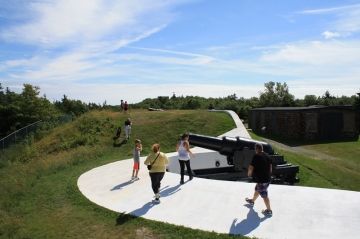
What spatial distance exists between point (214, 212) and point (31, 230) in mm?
4247

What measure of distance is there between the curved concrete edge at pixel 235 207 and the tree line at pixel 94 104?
98.4 feet

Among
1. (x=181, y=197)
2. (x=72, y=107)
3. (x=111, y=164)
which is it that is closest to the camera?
(x=181, y=197)

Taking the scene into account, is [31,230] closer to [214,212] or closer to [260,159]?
[214,212]

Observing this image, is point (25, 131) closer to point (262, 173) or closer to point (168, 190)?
point (168, 190)

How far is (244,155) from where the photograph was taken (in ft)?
46.8

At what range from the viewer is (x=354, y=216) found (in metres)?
9.19

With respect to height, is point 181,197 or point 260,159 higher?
point 260,159

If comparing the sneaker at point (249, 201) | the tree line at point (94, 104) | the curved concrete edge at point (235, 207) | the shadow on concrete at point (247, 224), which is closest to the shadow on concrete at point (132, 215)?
the curved concrete edge at point (235, 207)

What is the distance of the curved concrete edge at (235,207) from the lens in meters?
8.68

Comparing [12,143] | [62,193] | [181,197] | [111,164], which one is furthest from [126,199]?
[12,143]

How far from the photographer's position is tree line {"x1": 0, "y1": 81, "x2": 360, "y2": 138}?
50875 millimetres

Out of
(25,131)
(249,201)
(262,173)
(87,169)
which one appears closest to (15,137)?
(25,131)

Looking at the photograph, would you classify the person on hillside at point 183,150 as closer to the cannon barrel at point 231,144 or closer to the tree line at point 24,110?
the cannon barrel at point 231,144

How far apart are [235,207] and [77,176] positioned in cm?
758
